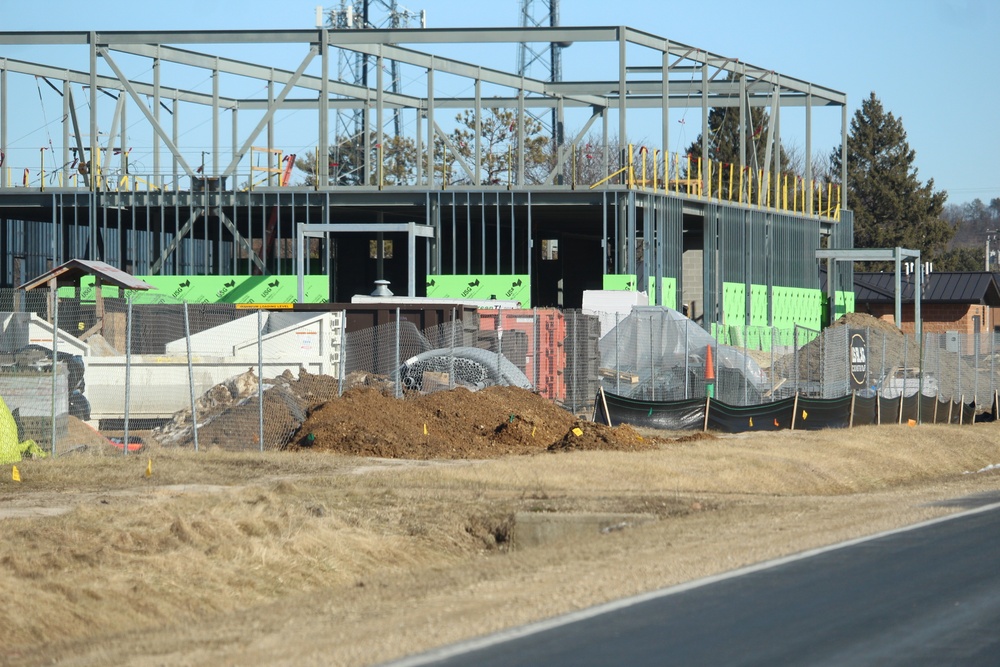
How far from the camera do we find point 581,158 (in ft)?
293

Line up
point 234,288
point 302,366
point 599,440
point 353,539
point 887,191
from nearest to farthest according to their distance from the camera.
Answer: point 353,539, point 599,440, point 302,366, point 234,288, point 887,191

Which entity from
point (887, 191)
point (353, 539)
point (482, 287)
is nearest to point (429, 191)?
point (482, 287)

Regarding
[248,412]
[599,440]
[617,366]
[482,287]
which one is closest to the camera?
[248,412]

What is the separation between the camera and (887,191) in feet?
287

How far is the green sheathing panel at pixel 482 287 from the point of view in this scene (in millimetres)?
42219

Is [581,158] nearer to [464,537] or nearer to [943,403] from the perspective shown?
[943,403]

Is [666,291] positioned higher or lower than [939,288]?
higher

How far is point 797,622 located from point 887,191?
3284 inches

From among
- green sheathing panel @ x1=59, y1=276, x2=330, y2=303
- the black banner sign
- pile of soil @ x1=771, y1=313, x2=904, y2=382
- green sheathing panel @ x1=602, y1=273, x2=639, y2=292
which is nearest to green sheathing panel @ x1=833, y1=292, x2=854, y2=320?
pile of soil @ x1=771, y1=313, x2=904, y2=382

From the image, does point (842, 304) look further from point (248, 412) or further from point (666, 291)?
point (248, 412)

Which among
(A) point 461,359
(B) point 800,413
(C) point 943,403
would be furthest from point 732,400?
(A) point 461,359

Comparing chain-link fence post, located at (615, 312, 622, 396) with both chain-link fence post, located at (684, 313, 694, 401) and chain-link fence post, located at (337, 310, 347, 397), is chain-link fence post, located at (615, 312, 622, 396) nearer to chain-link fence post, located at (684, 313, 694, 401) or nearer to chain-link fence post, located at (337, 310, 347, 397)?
chain-link fence post, located at (684, 313, 694, 401)

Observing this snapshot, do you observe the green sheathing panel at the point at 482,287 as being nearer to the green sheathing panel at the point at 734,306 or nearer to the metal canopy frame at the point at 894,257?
the green sheathing panel at the point at 734,306

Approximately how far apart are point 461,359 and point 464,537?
12.1 meters
